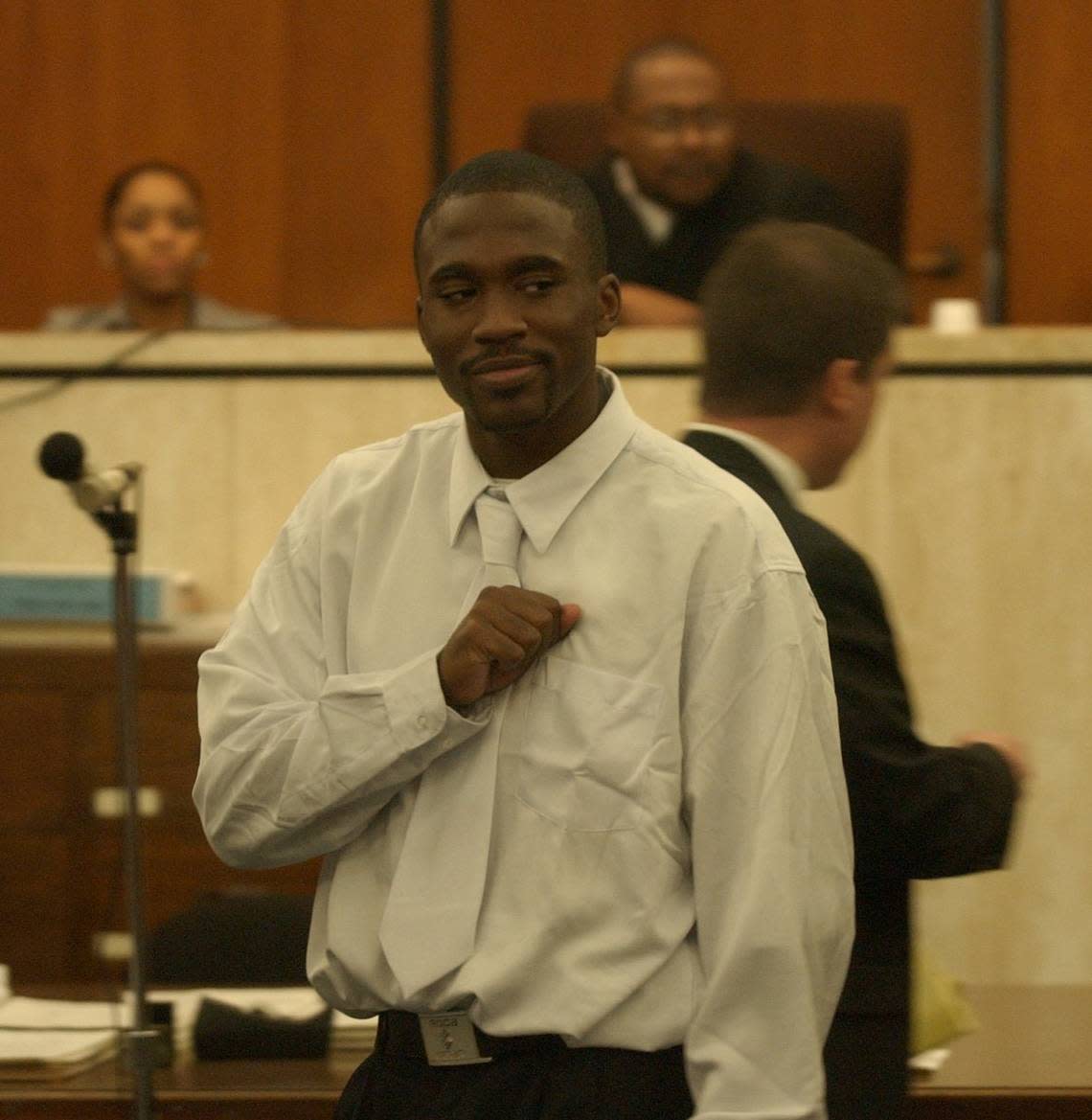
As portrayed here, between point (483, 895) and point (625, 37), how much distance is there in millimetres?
4672

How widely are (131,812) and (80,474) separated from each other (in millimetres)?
360

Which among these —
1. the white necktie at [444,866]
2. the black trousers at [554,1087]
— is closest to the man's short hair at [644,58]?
the white necktie at [444,866]

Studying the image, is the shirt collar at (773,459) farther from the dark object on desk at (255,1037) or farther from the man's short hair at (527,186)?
the dark object on desk at (255,1037)

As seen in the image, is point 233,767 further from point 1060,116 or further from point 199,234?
point 1060,116

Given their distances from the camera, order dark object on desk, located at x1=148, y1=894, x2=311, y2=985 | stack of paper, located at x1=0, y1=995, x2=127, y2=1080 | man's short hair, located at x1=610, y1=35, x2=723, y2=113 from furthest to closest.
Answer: man's short hair, located at x1=610, y1=35, x2=723, y2=113 < dark object on desk, located at x1=148, y1=894, x2=311, y2=985 < stack of paper, located at x1=0, y1=995, x2=127, y2=1080

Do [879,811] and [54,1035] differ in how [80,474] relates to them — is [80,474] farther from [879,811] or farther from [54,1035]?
[879,811]

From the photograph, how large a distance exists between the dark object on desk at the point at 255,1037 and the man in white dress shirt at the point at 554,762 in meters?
0.88

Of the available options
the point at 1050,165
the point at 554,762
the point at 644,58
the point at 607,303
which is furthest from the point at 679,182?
the point at 554,762

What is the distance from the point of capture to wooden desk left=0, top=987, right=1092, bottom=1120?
7.29 feet

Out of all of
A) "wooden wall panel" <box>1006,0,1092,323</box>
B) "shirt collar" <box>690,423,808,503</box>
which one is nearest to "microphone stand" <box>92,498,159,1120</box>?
"shirt collar" <box>690,423,808,503</box>

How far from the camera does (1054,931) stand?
3773 mm

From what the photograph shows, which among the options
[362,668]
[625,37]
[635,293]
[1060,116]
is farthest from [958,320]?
[362,668]

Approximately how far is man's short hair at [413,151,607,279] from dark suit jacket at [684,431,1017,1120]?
42 cm

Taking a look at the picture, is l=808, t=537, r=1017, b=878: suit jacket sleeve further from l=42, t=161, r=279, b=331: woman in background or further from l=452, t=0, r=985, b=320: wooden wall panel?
l=452, t=0, r=985, b=320: wooden wall panel
